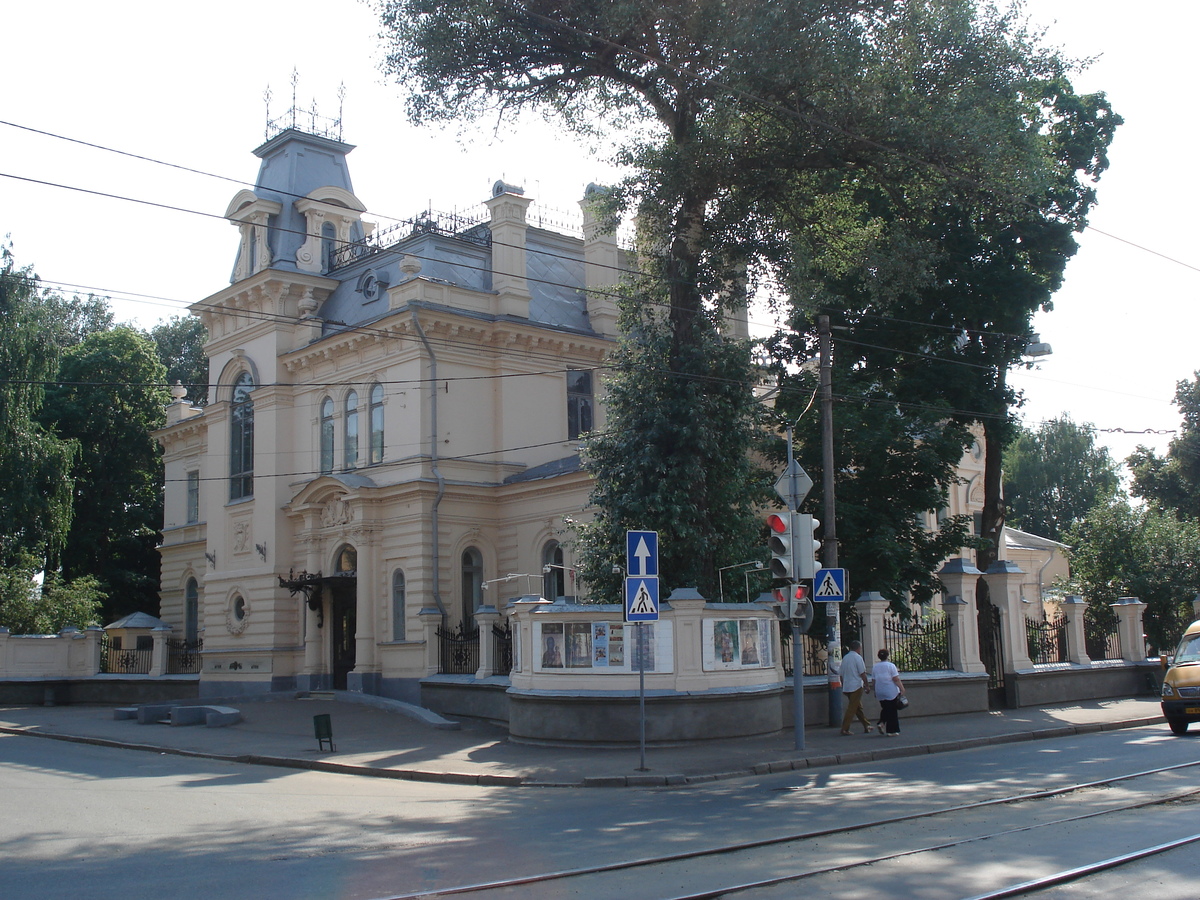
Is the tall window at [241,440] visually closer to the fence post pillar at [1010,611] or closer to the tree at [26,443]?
the tree at [26,443]

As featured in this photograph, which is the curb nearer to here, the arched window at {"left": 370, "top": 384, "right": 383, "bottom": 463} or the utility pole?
the utility pole

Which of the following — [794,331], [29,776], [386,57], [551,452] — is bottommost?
[29,776]

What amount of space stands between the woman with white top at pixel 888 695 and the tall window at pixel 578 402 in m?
13.5

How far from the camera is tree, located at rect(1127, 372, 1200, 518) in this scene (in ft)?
147

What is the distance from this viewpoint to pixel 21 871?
26.4 feet

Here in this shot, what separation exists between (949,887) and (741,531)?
13.3 metres

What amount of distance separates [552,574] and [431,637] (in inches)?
153

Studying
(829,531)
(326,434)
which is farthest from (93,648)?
(829,531)

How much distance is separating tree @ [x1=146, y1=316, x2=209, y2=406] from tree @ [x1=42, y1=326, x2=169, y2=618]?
22.5ft

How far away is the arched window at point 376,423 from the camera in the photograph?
1091 inches

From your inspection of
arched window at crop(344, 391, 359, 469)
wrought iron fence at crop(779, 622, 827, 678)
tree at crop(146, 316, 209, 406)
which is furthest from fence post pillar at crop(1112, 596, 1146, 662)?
tree at crop(146, 316, 209, 406)

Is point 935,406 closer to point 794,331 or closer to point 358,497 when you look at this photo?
point 794,331

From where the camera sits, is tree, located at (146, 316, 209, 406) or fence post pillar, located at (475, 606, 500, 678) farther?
tree, located at (146, 316, 209, 406)

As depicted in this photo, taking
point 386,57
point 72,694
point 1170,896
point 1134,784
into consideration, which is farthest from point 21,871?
point 72,694
